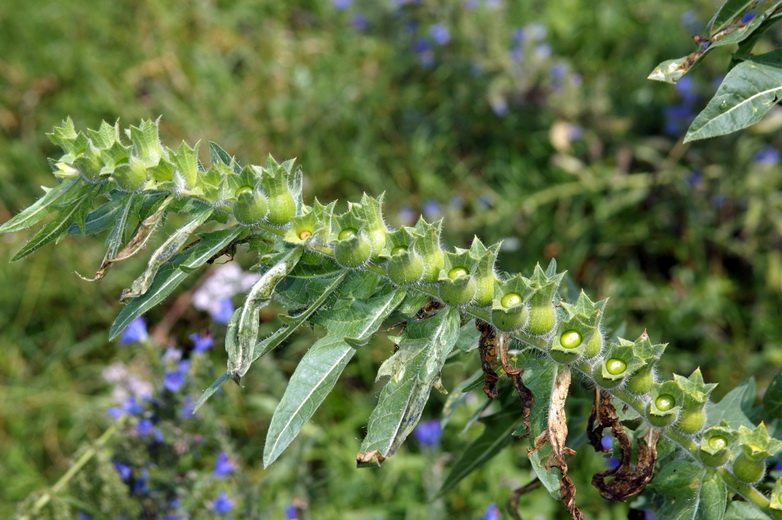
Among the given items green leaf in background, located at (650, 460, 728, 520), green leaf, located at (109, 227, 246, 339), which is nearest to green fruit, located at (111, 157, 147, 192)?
green leaf, located at (109, 227, 246, 339)

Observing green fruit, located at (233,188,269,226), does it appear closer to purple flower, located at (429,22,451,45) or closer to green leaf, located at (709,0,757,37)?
green leaf, located at (709,0,757,37)

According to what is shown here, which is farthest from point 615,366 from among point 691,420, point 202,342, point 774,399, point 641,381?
point 202,342

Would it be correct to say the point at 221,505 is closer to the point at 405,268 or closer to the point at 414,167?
the point at 405,268

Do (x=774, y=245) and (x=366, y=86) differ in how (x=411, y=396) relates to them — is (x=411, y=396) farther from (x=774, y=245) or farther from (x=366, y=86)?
(x=366, y=86)

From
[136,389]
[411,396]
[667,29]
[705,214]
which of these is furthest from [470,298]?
[667,29]

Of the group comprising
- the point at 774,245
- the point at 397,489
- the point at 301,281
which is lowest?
the point at 397,489
